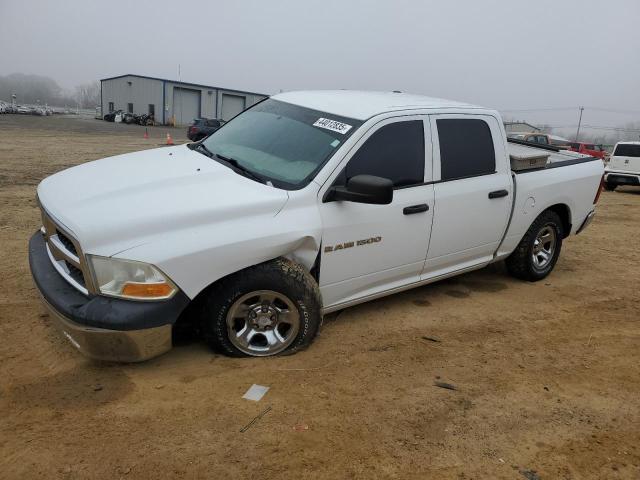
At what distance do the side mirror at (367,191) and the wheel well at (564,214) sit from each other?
2.88 meters

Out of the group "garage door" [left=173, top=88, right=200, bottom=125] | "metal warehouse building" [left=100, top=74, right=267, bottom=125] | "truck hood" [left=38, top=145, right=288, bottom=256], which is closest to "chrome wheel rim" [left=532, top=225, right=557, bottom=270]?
"truck hood" [left=38, top=145, right=288, bottom=256]

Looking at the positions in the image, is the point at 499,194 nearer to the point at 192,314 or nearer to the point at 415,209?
the point at 415,209

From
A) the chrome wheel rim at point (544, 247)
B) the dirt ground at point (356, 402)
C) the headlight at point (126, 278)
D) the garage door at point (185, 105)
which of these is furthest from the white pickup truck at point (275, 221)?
the garage door at point (185, 105)

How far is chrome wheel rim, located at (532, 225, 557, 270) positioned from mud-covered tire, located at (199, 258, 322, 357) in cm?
301

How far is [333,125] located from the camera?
389 cm

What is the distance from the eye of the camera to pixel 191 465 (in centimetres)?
250

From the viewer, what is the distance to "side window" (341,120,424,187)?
3.75 meters

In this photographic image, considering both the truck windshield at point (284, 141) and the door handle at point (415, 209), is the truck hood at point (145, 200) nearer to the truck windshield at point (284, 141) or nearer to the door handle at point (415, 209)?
the truck windshield at point (284, 141)

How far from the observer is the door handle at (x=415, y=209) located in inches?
155

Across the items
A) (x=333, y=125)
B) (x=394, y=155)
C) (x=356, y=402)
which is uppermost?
(x=333, y=125)

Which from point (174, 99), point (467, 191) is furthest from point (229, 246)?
point (174, 99)

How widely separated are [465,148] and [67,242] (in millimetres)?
3167

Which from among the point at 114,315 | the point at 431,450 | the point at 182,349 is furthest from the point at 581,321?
the point at 114,315

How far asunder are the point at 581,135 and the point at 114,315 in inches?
2097
